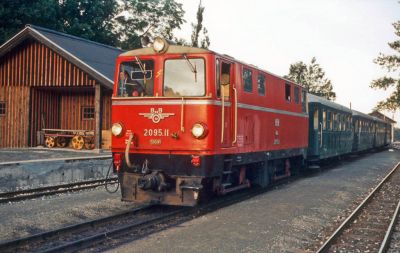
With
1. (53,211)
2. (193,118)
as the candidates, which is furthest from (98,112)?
(193,118)

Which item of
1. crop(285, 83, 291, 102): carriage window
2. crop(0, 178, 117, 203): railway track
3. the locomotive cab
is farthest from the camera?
crop(285, 83, 291, 102): carriage window

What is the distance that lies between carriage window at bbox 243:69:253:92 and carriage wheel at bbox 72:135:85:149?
41.5 feet

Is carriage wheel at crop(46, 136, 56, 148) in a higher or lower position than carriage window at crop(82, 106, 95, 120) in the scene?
lower

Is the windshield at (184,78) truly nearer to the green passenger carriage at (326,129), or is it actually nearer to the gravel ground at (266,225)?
the gravel ground at (266,225)

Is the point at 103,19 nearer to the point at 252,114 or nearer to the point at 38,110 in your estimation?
the point at 38,110

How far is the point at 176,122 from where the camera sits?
891 cm

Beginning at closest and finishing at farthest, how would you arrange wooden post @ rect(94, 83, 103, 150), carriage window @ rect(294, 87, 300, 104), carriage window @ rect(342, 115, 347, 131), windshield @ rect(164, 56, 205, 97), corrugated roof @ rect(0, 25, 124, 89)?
windshield @ rect(164, 56, 205, 97) < carriage window @ rect(294, 87, 300, 104) < corrugated roof @ rect(0, 25, 124, 89) < wooden post @ rect(94, 83, 103, 150) < carriage window @ rect(342, 115, 347, 131)

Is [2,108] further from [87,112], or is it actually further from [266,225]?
[266,225]

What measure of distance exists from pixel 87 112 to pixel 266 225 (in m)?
16.3

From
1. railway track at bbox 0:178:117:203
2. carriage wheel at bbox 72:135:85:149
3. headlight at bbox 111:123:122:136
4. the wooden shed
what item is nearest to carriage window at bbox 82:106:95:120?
the wooden shed

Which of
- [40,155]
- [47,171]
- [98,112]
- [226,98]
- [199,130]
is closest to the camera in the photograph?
[199,130]

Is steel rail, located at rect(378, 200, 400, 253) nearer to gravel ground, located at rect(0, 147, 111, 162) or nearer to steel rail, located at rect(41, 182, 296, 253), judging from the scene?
steel rail, located at rect(41, 182, 296, 253)

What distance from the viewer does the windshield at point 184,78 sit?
8.91m

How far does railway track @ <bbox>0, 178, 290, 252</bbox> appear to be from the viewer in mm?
6613
